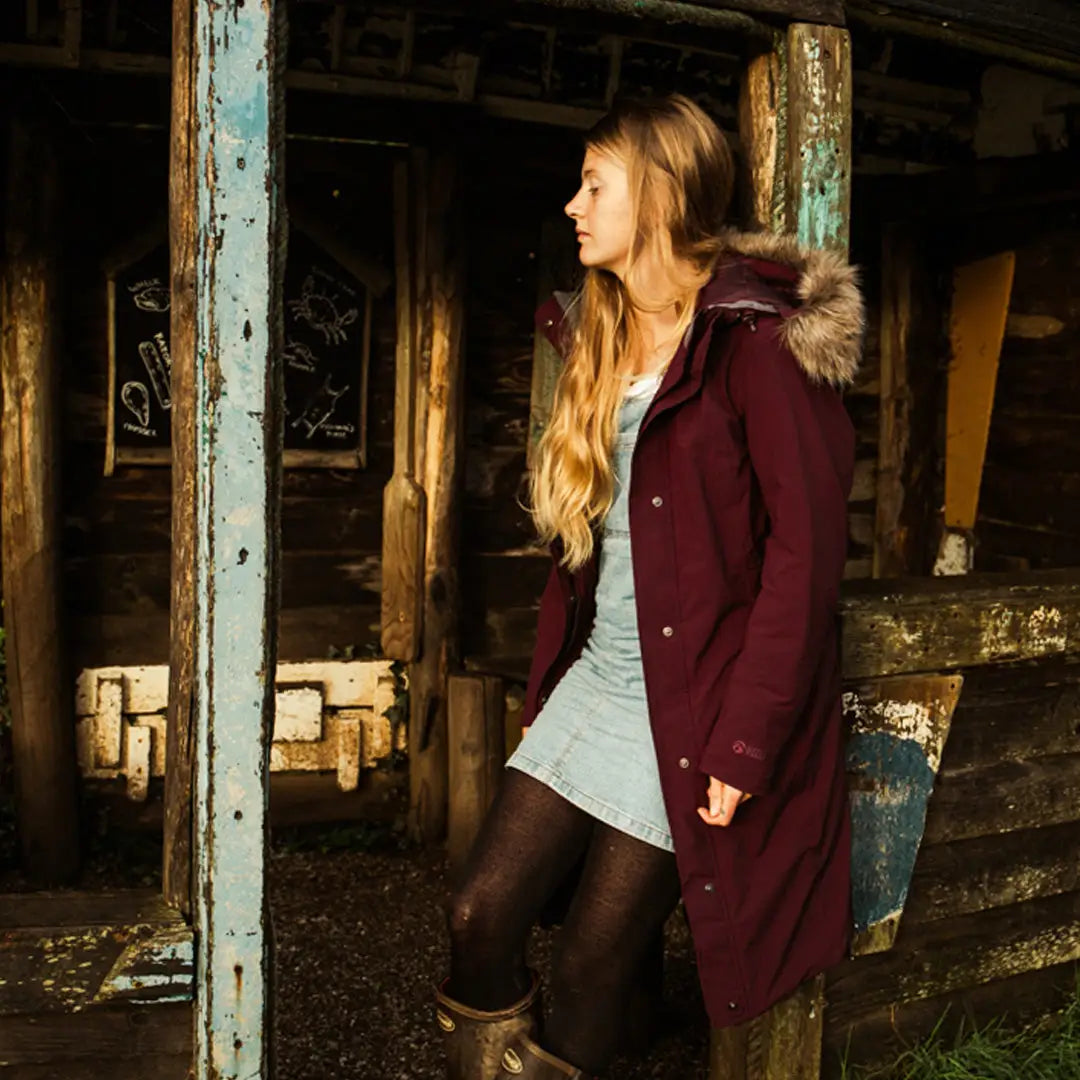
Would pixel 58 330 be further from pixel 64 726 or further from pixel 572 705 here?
pixel 572 705

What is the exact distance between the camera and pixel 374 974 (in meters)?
4.34

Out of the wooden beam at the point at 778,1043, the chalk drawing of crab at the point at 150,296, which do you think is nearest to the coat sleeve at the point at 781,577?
the wooden beam at the point at 778,1043

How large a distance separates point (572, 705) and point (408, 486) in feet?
8.57

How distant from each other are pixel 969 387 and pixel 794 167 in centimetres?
310

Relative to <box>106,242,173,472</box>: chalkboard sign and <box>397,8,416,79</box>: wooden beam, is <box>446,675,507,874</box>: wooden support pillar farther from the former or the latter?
<box>397,8,416,79</box>: wooden beam

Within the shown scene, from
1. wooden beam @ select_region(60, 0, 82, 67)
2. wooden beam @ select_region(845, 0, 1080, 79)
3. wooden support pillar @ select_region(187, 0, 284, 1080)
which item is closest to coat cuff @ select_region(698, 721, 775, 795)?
wooden support pillar @ select_region(187, 0, 284, 1080)

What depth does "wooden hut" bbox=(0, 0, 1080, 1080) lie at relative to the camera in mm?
3068

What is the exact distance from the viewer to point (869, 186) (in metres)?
5.64

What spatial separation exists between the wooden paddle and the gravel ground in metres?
0.88

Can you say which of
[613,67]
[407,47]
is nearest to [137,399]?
[407,47]

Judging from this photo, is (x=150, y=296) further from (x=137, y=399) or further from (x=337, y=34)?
(x=337, y=34)

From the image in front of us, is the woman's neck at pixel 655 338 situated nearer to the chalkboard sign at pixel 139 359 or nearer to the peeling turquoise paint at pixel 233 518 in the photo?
the peeling turquoise paint at pixel 233 518

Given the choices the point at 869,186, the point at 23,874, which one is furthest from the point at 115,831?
the point at 869,186

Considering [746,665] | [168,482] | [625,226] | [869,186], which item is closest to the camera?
[746,665]
